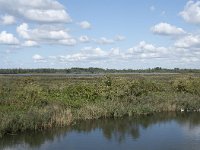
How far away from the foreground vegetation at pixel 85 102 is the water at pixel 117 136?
918mm

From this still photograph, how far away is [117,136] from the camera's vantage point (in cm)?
3041

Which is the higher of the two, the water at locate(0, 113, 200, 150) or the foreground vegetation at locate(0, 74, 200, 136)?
the foreground vegetation at locate(0, 74, 200, 136)

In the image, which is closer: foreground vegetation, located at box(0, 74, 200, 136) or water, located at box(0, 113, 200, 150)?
water, located at box(0, 113, 200, 150)

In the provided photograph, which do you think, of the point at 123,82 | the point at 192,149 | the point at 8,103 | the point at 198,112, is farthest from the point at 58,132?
the point at 198,112

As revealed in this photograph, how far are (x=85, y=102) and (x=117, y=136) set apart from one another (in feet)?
30.4

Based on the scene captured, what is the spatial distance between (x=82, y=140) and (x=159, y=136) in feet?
20.1

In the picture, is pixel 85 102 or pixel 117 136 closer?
pixel 117 136

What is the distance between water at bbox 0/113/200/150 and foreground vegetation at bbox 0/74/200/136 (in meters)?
0.92

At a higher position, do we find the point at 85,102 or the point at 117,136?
the point at 85,102

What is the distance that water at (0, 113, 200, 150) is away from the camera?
2637 cm

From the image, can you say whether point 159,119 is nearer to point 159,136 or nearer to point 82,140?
point 159,136

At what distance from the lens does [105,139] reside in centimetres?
2931

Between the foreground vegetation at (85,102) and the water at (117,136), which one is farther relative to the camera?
the foreground vegetation at (85,102)

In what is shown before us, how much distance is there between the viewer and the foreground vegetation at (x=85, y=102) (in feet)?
98.2
